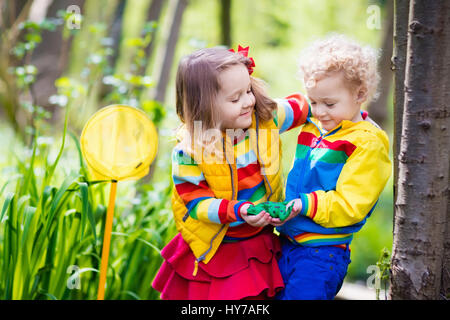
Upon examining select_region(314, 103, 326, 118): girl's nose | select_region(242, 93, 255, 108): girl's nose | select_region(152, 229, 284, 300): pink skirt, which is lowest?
select_region(152, 229, 284, 300): pink skirt

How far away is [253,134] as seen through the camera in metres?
1.73

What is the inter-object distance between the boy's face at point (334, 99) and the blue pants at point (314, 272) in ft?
1.42

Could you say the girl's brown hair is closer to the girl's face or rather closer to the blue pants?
the girl's face

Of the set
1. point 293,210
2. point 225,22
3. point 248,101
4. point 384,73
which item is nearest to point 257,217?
point 293,210

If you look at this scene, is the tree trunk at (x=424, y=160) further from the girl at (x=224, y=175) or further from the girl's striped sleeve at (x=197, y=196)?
the girl's striped sleeve at (x=197, y=196)

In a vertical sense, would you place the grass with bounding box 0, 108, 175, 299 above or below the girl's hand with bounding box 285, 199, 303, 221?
below

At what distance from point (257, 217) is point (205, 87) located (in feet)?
1.54

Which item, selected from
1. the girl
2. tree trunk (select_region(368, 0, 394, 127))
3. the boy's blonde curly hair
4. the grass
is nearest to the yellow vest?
the girl

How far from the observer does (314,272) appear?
5.24 ft

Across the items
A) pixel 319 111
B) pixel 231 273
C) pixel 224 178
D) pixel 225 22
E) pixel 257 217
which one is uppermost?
pixel 225 22

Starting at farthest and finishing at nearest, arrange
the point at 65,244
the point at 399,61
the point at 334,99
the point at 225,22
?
the point at 225,22 < the point at 65,244 < the point at 399,61 < the point at 334,99

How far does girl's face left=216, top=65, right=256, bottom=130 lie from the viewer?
64.0 inches

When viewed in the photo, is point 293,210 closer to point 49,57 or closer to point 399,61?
point 399,61
